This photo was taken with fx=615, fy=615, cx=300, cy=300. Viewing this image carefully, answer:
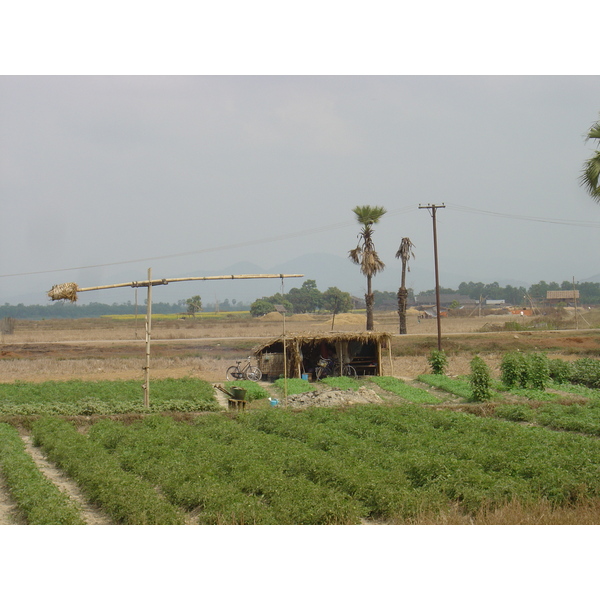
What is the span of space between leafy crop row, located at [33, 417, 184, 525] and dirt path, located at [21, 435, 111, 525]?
112mm

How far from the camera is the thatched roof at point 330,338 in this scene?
2588 cm

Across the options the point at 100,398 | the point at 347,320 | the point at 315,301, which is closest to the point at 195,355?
the point at 100,398

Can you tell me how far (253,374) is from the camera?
2678 centimetres

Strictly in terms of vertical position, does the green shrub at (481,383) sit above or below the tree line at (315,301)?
below

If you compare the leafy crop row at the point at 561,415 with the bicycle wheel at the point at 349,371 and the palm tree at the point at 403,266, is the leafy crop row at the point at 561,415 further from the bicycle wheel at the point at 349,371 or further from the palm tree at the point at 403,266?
the palm tree at the point at 403,266

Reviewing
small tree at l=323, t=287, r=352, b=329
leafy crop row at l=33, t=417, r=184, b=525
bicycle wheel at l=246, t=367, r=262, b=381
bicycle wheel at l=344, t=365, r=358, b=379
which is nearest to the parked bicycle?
bicycle wheel at l=344, t=365, r=358, b=379

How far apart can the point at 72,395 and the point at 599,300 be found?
14849 centimetres

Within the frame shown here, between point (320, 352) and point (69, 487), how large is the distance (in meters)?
18.3

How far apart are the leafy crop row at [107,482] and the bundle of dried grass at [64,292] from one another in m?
4.97

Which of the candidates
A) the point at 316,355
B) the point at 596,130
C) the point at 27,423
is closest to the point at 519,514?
the point at 596,130

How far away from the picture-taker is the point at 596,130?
53.8ft

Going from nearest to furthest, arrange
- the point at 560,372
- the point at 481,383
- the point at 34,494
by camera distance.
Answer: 1. the point at 34,494
2. the point at 481,383
3. the point at 560,372

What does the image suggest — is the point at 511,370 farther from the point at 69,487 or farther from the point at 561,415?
the point at 69,487

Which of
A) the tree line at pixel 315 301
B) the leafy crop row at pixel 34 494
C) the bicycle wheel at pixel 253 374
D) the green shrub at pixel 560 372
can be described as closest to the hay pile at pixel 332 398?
the bicycle wheel at pixel 253 374
